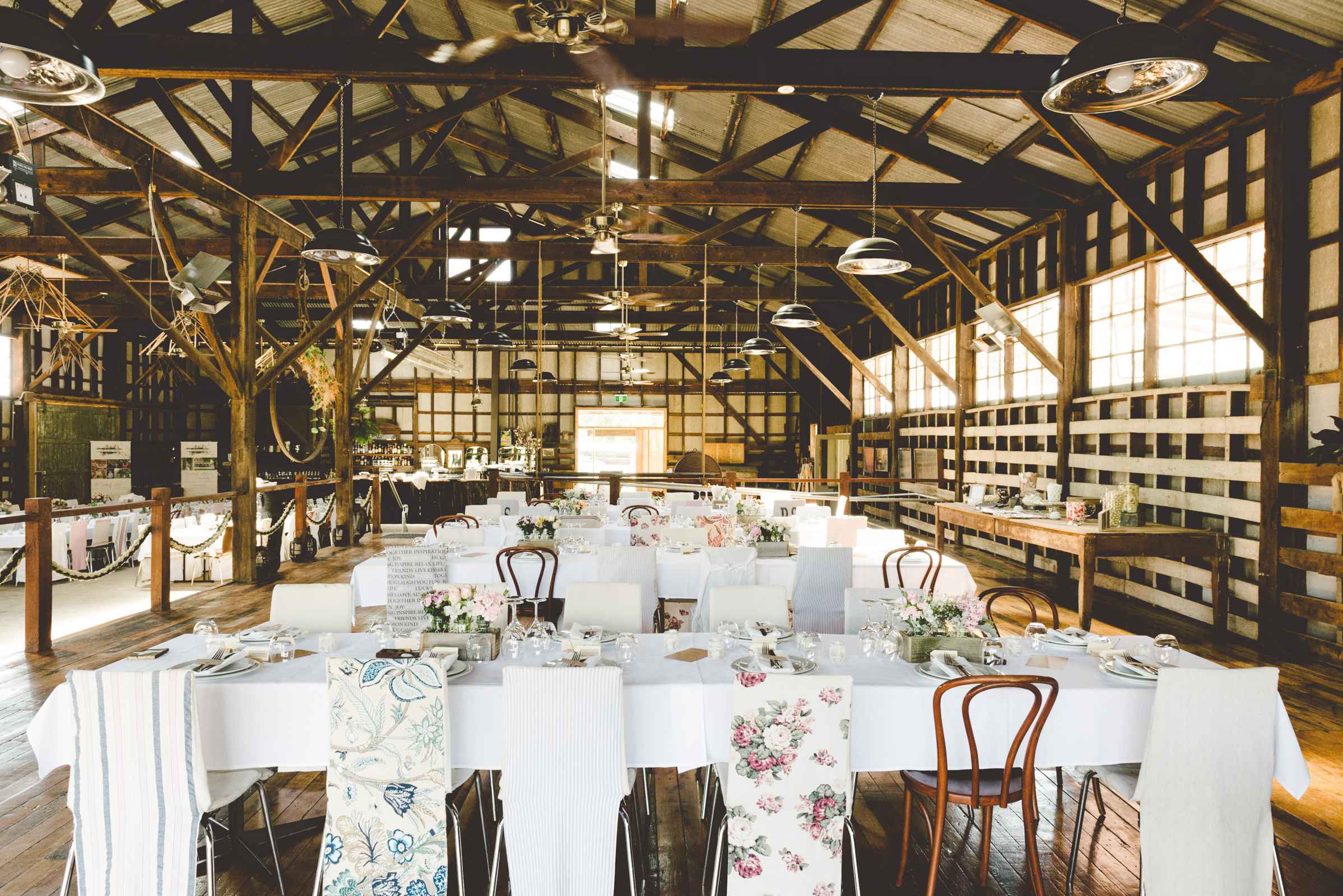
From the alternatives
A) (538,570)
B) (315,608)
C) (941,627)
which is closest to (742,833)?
(941,627)

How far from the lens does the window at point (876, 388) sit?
14500 millimetres

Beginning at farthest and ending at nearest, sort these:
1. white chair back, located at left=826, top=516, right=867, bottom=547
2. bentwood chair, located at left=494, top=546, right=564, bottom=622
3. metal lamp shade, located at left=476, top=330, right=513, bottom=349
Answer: metal lamp shade, located at left=476, top=330, right=513, bottom=349, white chair back, located at left=826, top=516, right=867, bottom=547, bentwood chair, located at left=494, top=546, right=564, bottom=622

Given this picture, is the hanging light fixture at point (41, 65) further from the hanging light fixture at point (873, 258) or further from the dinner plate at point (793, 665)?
the hanging light fixture at point (873, 258)

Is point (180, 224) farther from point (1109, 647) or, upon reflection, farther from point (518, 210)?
point (1109, 647)

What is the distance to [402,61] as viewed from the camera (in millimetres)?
5141

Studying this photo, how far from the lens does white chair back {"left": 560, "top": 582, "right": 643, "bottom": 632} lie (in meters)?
3.62

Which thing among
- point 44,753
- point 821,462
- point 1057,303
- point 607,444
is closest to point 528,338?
point 607,444

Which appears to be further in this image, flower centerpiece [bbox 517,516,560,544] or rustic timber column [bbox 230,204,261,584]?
rustic timber column [bbox 230,204,261,584]

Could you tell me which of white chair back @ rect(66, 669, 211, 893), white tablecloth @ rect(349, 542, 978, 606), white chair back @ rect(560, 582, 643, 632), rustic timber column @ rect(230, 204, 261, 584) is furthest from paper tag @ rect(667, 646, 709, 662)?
rustic timber column @ rect(230, 204, 261, 584)

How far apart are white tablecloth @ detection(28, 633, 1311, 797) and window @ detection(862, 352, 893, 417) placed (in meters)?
11.4

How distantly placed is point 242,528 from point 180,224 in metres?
7.83

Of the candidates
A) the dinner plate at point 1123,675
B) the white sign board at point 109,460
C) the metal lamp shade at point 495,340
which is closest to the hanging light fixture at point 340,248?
the metal lamp shade at point 495,340

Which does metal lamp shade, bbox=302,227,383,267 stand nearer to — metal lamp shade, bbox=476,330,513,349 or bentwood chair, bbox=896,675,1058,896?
metal lamp shade, bbox=476,330,513,349

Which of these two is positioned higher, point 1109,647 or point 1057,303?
point 1057,303
